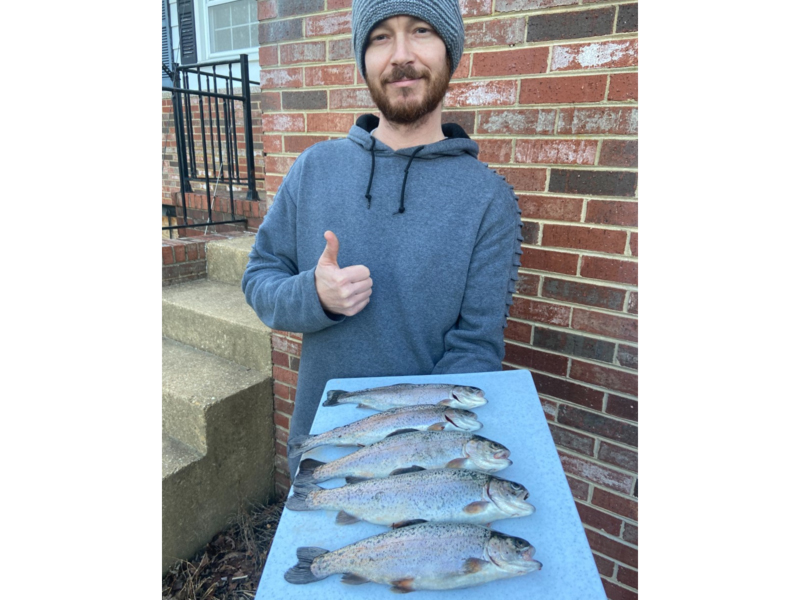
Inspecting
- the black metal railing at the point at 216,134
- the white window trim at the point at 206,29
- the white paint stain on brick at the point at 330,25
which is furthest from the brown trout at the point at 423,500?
the white window trim at the point at 206,29

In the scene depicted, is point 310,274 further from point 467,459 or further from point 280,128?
point 280,128

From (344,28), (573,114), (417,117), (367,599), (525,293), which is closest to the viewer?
(367,599)

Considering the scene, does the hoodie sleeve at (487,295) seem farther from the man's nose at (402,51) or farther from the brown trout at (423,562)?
the brown trout at (423,562)

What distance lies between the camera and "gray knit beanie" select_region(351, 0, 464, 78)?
4.64 feet

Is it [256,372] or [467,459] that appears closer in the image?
[467,459]

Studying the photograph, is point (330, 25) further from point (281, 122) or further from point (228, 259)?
point (228, 259)

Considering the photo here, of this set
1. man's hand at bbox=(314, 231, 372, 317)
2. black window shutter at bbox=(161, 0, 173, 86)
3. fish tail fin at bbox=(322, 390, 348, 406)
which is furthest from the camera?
black window shutter at bbox=(161, 0, 173, 86)

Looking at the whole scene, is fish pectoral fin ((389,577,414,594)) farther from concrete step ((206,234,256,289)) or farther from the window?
the window

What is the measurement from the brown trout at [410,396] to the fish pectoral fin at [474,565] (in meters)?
0.43

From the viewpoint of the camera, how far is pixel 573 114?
1.83 metres


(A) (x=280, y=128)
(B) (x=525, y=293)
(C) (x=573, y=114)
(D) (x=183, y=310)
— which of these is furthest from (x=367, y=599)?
(D) (x=183, y=310)

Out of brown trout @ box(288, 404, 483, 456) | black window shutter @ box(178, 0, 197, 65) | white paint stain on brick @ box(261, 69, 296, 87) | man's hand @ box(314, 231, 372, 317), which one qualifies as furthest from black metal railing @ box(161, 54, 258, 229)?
brown trout @ box(288, 404, 483, 456)

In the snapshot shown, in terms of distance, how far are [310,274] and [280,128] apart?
5.37 ft

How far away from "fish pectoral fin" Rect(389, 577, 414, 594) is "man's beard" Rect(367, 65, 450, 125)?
4.45 ft
